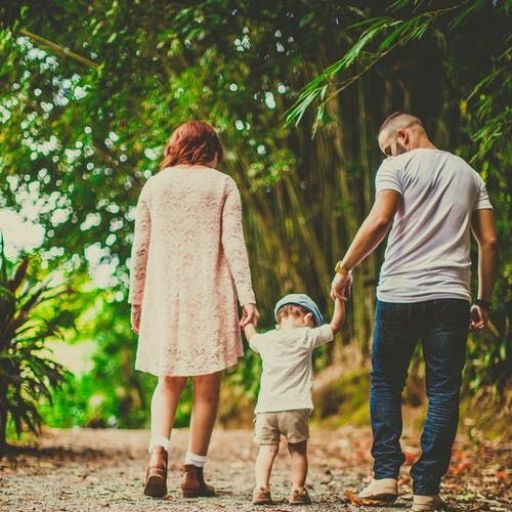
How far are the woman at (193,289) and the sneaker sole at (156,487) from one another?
0.52 feet

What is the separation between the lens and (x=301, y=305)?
3674 millimetres

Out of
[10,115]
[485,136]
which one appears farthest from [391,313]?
[10,115]

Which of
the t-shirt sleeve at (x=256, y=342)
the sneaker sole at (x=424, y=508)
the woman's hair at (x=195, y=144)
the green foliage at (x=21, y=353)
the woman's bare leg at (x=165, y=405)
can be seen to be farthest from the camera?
the green foliage at (x=21, y=353)

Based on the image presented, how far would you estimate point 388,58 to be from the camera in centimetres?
668

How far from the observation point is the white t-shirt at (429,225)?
3.30 metres

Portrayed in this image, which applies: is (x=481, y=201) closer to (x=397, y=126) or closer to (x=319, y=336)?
(x=397, y=126)

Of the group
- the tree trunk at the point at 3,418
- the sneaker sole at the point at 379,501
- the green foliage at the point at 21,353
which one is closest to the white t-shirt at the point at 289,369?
the sneaker sole at the point at 379,501

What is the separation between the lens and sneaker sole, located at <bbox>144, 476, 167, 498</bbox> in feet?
11.7

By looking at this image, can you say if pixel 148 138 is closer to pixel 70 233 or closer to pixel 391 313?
pixel 70 233

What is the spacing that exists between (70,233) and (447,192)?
14.1ft

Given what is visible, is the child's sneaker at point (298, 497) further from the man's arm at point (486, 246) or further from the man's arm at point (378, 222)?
the man's arm at point (486, 246)

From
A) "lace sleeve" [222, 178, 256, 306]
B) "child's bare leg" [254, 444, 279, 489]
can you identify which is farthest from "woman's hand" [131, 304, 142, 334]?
"child's bare leg" [254, 444, 279, 489]

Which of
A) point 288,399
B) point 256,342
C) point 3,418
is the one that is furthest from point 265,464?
point 3,418

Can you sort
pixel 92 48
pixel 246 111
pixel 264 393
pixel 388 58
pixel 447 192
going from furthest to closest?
1. pixel 388 58
2. pixel 246 111
3. pixel 92 48
4. pixel 264 393
5. pixel 447 192
